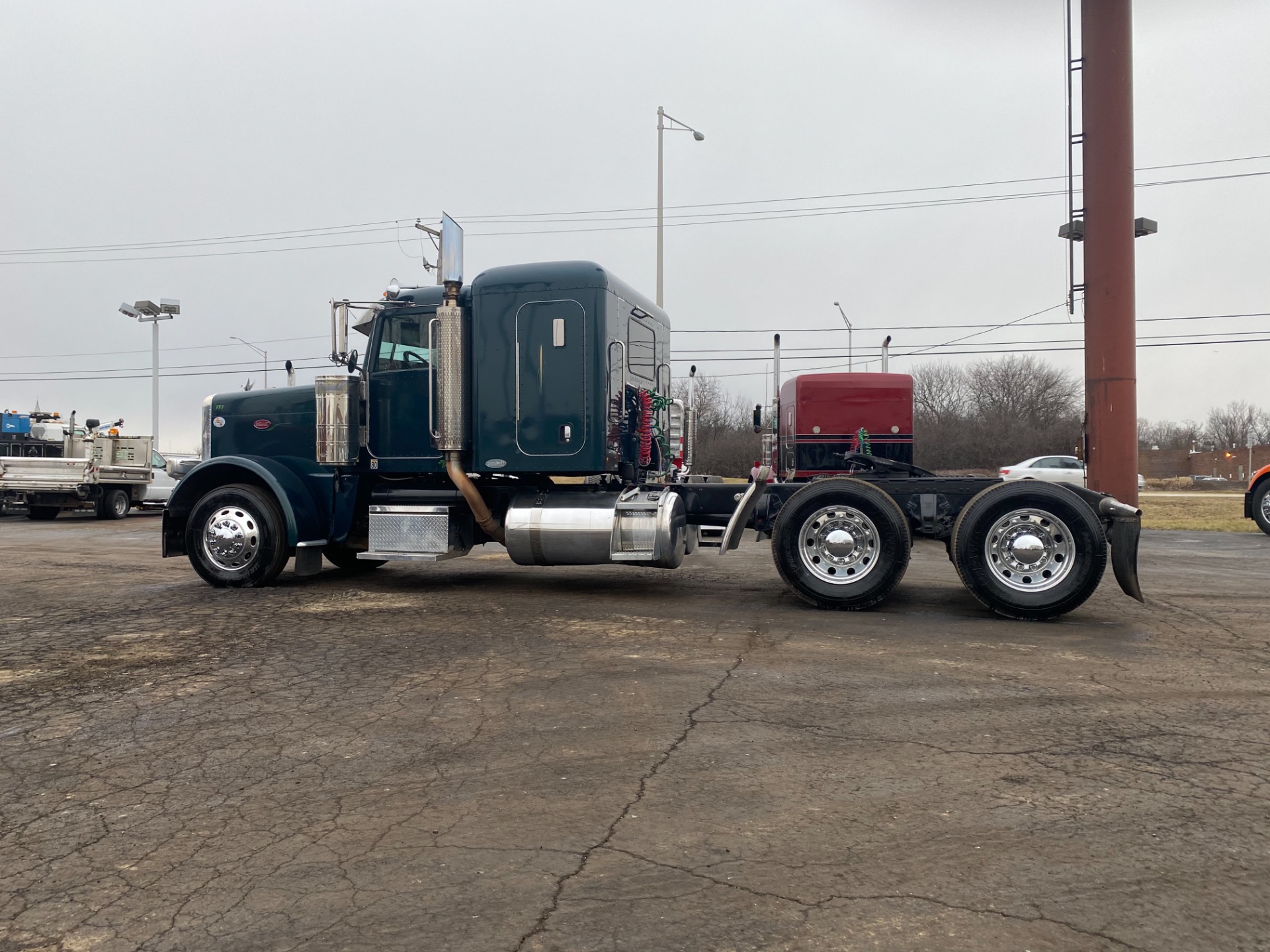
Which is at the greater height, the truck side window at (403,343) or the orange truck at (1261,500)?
the truck side window at (403,343)

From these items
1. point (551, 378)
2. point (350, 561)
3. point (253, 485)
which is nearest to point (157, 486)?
point (350, 561)

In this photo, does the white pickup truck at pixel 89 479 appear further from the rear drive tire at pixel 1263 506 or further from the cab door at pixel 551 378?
the rear drive tire at pixel 1263 506

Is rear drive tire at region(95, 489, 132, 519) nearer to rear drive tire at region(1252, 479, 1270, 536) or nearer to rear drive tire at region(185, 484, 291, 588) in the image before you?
rear drive tire at region(185, 484, 291, 588)

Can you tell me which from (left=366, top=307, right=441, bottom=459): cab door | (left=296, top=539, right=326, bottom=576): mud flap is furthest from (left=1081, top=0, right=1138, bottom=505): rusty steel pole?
(left=296, top=539, right=326, bottom=576): mud flap

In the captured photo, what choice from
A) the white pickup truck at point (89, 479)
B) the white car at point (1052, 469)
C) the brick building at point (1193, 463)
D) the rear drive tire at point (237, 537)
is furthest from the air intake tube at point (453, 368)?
the brick building at point (1193, 463)

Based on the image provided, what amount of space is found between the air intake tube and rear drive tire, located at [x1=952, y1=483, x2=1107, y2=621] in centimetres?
436

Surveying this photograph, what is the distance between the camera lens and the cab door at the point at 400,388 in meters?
9.49

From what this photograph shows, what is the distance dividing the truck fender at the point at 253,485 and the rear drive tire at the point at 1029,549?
6223 mm

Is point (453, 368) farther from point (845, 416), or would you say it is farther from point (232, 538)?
point (845, 416)

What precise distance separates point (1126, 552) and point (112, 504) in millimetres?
22716

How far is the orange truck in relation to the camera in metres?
16.5

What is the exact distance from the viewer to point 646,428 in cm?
959

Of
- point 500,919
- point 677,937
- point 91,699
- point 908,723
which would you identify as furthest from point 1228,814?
point 91,699

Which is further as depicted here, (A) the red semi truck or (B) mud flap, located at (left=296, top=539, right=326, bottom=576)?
(A) the red semi truck
